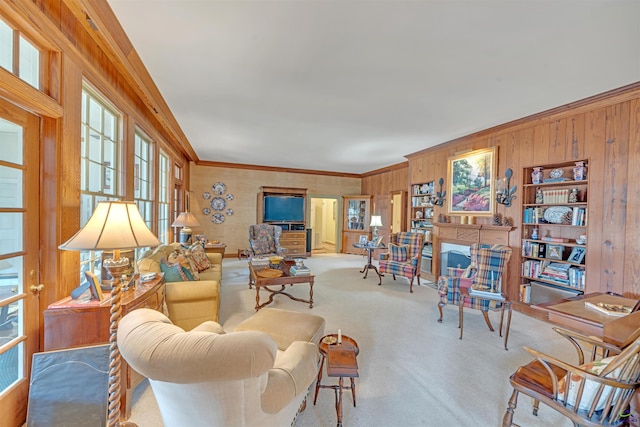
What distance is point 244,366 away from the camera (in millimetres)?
923

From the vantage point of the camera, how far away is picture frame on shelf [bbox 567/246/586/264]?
325cm

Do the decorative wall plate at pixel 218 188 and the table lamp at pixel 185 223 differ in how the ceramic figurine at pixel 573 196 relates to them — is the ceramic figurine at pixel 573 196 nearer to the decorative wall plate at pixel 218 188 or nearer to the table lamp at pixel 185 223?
the table lamp at pixel 185 223

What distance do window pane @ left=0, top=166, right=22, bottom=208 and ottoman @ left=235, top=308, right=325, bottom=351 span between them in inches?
61.0

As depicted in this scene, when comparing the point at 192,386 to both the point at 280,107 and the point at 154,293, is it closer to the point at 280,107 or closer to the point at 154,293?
the point at 154,293

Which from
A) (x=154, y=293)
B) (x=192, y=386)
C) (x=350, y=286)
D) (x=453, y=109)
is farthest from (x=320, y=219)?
(x=192, y=386)

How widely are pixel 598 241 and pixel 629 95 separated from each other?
1.60 meters

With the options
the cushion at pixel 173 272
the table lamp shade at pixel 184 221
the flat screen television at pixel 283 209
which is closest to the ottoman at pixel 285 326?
the cushion at pixel 173 272

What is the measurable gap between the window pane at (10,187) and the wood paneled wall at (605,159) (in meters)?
5.19

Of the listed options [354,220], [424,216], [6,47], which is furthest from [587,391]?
[354,220]

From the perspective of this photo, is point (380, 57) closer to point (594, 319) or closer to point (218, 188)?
point (594, 319)

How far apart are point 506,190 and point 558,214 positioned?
70 centimetres

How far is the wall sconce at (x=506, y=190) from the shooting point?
13.0ft

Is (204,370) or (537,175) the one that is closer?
(204,370)

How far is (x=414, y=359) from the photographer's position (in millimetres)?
2443
